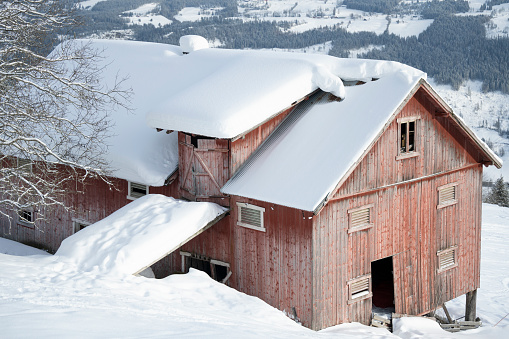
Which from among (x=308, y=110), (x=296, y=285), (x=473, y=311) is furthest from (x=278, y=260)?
(x=473, y=311)

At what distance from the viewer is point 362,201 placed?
1888 centimetres

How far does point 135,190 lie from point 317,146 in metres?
6.93

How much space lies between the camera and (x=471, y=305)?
2441 centimetres

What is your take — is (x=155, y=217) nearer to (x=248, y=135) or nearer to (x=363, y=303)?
(x=248, y=135)

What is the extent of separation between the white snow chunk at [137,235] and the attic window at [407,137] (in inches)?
220

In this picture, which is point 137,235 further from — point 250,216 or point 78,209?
point 78,209

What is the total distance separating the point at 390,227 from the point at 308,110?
14.1ft

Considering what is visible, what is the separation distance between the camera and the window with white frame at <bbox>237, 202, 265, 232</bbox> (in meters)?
18.8

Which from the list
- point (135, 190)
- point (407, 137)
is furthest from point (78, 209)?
point (407, 137)

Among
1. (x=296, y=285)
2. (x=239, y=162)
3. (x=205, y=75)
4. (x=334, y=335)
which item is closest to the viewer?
(x=334, y=335)

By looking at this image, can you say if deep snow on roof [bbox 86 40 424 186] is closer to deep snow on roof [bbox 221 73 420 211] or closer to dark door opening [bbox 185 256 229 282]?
deep snow on roof [bbox 221 73 420 211]

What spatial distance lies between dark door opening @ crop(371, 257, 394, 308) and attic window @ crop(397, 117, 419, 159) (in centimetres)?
508

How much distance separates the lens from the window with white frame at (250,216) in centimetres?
1880

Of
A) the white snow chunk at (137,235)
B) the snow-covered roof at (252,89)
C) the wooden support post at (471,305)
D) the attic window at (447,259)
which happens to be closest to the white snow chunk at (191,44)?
the snow-covered roof at (252,89)
